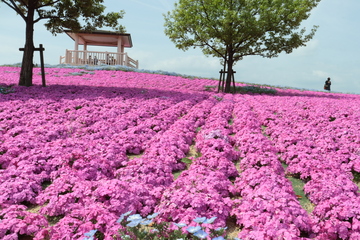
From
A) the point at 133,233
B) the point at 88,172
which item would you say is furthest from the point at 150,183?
the point at 133,233

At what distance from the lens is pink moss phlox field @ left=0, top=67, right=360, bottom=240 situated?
5137 millimetres

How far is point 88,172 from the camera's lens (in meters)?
7.20

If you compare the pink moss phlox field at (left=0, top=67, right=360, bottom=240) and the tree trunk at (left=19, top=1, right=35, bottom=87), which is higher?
the tree trunk at (left=19, top=1, right=35, bottom=87)

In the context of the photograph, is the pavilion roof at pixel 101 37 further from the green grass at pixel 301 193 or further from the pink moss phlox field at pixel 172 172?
the green grass at pixel 301 193

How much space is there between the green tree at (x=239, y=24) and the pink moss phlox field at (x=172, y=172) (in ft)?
47.7

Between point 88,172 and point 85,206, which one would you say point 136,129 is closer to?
point 88,172

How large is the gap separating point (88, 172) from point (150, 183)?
1571mm

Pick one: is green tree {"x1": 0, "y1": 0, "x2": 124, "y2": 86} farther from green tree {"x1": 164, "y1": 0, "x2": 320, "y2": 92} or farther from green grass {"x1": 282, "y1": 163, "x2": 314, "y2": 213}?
green grass {"x1": 282, "y1": 163, "x2": 314, "y2": 213}

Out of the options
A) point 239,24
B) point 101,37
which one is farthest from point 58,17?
point 101,37

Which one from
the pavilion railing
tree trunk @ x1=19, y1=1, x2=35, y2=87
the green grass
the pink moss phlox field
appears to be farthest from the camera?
the pavilion railing

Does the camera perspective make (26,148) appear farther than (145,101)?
No

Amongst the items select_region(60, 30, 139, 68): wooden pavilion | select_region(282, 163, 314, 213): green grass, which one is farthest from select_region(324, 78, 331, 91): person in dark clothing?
select_region(282, 163, 314, 213): green grass

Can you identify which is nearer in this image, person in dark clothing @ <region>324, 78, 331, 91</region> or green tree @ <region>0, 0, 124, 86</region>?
green tree @ <region>0, 0, 124, 86</region>

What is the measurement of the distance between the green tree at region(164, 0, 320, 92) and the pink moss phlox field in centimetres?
1455
